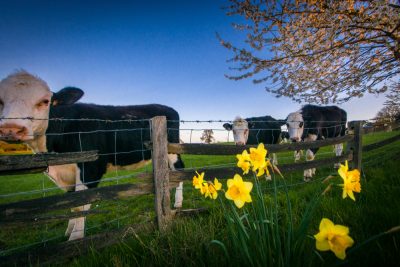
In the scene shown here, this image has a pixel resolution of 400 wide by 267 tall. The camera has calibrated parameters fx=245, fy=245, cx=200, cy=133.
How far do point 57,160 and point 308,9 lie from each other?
4.91 m

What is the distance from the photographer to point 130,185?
311cm

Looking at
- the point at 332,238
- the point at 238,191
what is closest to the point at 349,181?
the point at 332,238

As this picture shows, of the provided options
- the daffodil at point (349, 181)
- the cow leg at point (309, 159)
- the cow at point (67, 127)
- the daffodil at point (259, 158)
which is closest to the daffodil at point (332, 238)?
the daffodil at point (349, 181)

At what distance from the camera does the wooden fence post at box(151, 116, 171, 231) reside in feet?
10.4

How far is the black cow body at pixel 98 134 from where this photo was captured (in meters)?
3.92

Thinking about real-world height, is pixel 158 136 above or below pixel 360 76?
below

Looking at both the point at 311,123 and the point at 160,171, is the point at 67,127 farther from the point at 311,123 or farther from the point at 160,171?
the point at 311,123

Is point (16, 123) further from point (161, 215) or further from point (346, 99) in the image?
point (346, 99)

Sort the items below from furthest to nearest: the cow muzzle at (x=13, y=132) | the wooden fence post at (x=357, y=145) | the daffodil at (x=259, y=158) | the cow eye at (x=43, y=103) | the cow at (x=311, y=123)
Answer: the cow at (x=311, y=123) → the wooden fence post at (x=357, y=145) → the cow eye at (x=43, y=103) → the cow muzzle at (x=13, y=132) → the daffodil at (x=259, y=158)

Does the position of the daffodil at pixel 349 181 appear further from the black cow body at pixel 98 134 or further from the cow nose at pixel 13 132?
the cow nose at pixel 13 132

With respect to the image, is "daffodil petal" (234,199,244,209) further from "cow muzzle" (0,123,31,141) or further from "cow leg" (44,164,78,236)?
"cow leg" (44,164,78,236)

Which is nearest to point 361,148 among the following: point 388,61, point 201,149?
point 388,61

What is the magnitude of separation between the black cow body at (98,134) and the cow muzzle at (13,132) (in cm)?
48

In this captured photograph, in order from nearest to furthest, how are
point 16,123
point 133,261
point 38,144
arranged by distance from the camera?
point 133,261, point 16,123, point 38,144
